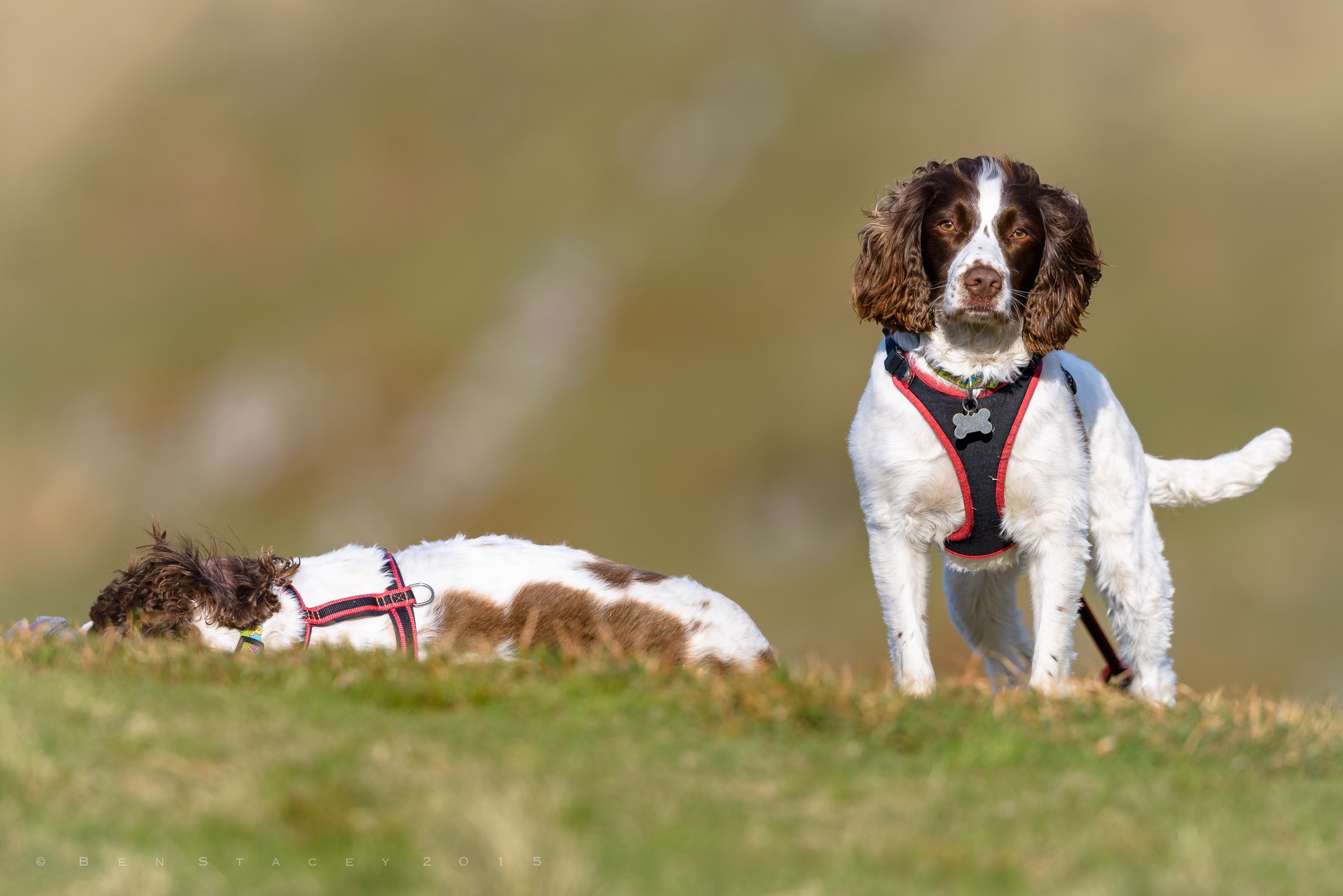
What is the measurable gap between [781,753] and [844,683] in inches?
36.8

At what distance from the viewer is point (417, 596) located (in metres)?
7.38

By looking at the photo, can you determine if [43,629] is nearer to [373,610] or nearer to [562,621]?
[373,610]

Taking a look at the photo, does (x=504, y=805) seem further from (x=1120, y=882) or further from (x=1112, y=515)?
(x=1112, y=515)

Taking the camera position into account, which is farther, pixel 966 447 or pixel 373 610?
pixel 373 610

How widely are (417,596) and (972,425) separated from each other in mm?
2933

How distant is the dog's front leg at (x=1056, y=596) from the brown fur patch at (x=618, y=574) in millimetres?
1945

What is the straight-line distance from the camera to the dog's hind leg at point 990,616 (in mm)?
8156

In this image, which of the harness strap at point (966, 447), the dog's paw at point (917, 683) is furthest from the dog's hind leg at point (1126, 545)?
the dog's paw at point (917, 683)

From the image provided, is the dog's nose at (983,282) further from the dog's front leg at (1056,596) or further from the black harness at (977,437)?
the dog's front leg at (1056,596)

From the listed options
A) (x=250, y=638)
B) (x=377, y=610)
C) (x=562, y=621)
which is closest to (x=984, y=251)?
(x=562, y=621)

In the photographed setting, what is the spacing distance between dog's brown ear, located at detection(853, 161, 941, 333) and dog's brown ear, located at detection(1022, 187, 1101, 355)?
53 centimetres

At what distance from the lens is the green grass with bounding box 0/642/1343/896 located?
3.54 m

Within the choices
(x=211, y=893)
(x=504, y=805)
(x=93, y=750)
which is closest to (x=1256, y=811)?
(x=504, y=805)

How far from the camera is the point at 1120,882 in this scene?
3.52 meters
